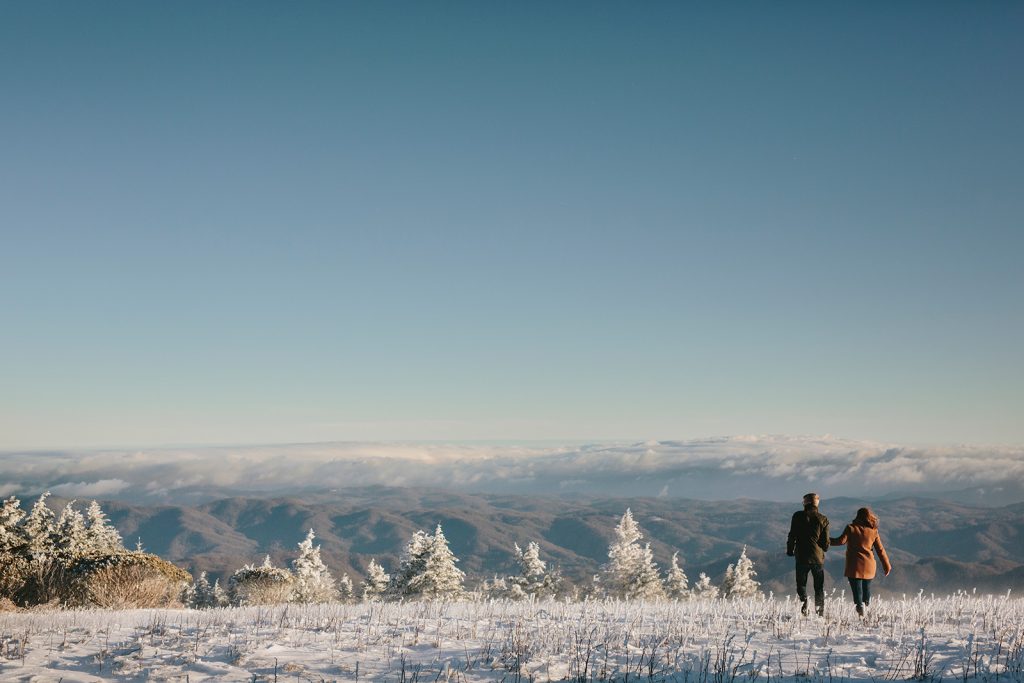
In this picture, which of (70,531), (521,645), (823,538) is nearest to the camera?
(521,645)

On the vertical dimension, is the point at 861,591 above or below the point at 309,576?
above

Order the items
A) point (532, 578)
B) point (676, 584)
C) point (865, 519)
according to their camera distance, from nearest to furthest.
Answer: point (865, 519)
point (532, 578)
point (676, 584)

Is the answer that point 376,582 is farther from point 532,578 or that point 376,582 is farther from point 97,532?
point 97,532

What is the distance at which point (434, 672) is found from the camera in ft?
24.5

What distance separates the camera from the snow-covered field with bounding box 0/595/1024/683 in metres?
7.38

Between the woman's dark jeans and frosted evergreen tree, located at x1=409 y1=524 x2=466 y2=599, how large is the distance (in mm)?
36459

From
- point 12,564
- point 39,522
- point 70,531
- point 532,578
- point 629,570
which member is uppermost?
point 12,564

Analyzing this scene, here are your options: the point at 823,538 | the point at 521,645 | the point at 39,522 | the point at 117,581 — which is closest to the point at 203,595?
the point at 39,522

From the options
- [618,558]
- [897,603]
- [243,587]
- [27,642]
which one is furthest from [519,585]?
[27,642]

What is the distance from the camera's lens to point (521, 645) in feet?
28.0

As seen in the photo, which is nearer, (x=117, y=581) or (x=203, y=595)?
(x=117, y=581)

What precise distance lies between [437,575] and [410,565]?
3002 mm

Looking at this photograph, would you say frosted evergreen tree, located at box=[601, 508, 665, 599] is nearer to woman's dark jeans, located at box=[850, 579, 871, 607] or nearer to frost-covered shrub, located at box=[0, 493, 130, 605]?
frost-covered shrub, located at box=[0, 493, 130, 605]

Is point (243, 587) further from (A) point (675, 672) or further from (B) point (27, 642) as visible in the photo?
(A) point (675, 672)
